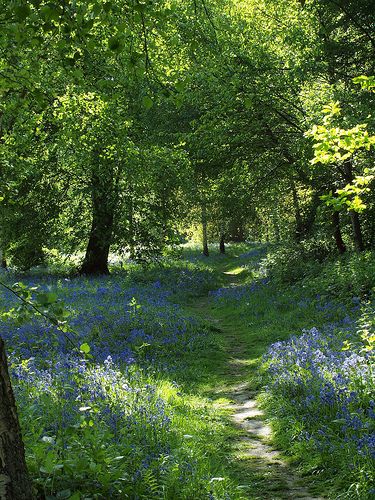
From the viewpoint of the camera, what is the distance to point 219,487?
207 inches

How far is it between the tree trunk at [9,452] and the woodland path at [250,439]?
276 centimetres

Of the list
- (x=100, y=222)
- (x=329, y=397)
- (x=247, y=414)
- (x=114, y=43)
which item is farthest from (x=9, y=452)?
(x=100, y=222)

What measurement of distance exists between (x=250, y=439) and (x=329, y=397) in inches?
48.6

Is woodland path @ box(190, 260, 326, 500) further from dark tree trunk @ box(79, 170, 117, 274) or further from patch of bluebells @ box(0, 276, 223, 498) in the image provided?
dark tree trunk @ box(79, 170, 117, 274)

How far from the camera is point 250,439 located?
729 centimetres

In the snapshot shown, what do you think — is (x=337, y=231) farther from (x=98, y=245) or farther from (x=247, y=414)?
(x=247, y=414)

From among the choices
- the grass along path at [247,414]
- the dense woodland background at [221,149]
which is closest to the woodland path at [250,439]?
the grass along path at [247,414]

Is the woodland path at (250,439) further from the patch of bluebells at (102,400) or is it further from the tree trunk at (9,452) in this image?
the tree trunk at (9,452)

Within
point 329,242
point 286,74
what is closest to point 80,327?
point 286,74

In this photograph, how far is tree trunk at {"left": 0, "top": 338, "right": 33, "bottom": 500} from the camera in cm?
347

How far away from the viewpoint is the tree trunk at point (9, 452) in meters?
3.47

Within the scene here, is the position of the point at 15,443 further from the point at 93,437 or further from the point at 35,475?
the point at 93,437

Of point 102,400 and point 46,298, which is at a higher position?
point 46,298

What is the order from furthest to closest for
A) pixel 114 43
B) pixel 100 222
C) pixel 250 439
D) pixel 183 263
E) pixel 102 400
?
pixel 183 263 < pixel 100 222 < pixel 250 439 < pixel 102 400 < pixel 114 43
